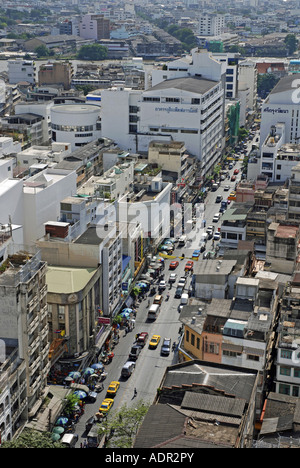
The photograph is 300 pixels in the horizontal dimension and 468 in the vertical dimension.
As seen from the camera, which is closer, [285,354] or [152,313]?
[285,354]

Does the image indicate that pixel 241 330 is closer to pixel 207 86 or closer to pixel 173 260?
pixel 173 260

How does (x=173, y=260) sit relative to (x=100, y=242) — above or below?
below

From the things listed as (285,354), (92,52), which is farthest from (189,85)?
(92,52)

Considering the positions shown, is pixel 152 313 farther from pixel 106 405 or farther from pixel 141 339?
pixel 106 405

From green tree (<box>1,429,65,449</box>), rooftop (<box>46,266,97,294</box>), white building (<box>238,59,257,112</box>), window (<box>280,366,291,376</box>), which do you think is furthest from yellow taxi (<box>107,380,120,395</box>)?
white building (<box>238,59,257,112</box>)

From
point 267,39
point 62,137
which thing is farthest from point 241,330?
point 267,39

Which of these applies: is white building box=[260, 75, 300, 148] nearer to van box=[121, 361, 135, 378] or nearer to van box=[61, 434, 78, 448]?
van box=[121, 361, 135, 378]
